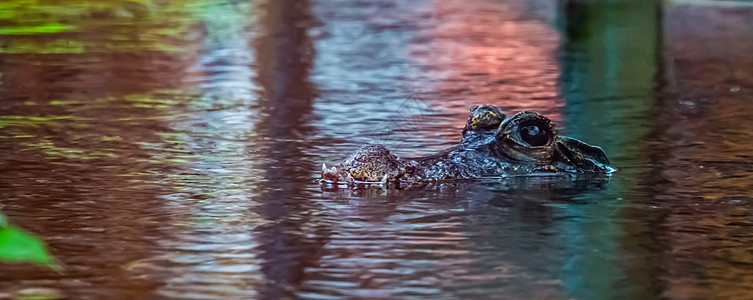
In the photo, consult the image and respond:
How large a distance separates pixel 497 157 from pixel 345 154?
3.32ft

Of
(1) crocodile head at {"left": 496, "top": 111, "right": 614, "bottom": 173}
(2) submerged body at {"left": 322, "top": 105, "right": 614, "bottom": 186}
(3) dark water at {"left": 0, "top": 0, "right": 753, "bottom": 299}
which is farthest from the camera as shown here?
(1) crocodile head at {"left": 496, "top": 111, "right": 614, "bottom": 173}

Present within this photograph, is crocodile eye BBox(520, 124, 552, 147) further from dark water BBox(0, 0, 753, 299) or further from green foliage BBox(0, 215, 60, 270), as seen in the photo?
green foliage BBox(0, 215, 60, 270)

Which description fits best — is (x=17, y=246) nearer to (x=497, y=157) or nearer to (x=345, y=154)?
(x=497, y=157)

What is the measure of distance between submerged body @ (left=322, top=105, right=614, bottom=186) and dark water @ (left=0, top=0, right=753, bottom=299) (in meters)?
0.14

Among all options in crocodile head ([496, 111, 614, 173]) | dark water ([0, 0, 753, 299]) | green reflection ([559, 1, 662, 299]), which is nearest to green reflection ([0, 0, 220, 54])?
dark water ([0, 0, 753, 299])

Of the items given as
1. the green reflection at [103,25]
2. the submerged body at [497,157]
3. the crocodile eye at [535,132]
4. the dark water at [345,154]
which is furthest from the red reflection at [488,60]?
the green reflection at [103,25]

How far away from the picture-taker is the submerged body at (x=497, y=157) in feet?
21.2

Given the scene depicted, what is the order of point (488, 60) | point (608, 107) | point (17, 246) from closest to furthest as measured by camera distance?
point (17, 246), point (608, 107), point (488, 60)

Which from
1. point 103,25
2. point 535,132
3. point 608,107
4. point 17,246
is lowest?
point 608,107

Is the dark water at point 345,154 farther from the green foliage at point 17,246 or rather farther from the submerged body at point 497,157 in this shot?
the green foliage at point 17,246

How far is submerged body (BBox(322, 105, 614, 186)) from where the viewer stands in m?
6.46

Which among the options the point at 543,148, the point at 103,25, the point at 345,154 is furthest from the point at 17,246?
the point at 103,25

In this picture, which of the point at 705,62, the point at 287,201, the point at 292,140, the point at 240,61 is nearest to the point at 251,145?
the point at 292,140

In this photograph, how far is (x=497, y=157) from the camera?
6.75 m
